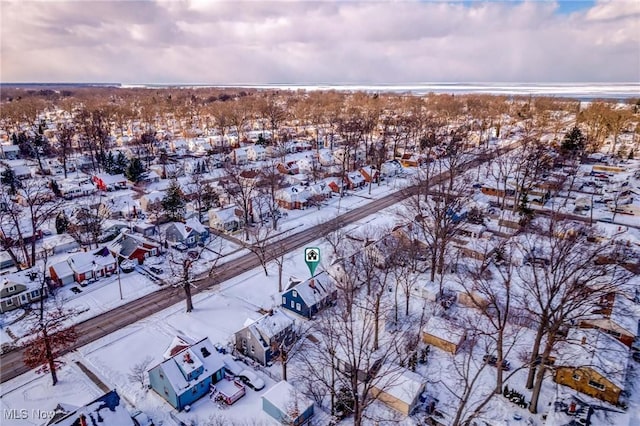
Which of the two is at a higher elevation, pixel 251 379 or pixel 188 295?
pixel 188 295

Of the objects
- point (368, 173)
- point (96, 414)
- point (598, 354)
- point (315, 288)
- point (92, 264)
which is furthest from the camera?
point (368, 173)

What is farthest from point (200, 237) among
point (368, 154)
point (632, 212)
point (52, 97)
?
point (52, 97)

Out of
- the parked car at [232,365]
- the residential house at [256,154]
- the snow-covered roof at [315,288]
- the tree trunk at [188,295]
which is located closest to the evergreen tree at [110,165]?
the residential house at [256,154]

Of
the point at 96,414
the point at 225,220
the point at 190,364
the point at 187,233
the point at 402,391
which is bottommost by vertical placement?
the point at 402,391

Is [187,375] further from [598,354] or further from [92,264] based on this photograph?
[598,354]

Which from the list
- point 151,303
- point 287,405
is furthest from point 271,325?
point 151,303

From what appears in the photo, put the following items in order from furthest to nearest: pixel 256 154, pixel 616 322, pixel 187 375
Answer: pixel 256 154 < pixel 616 322 < pixel 187 375

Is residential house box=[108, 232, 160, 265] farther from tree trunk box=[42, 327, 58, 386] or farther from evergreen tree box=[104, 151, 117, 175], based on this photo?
evergreen tree box=[104, 151, 117, 175]
